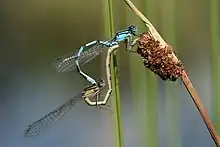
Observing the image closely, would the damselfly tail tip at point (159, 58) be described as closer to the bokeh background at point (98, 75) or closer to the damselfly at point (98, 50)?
the damselfly at point (98, 50)

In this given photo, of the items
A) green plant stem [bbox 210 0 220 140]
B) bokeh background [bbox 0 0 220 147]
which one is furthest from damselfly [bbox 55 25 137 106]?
green plant stem [bbox 210 0 220 140]

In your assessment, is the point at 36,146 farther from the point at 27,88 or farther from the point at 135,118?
the point at 135,118

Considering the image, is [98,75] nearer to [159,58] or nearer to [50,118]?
[50,118]

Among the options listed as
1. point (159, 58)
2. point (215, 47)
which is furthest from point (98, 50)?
point (215, 47)

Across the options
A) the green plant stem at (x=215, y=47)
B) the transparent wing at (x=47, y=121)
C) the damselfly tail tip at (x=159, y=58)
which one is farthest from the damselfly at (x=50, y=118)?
the green plant stem at (x=215, y=47)

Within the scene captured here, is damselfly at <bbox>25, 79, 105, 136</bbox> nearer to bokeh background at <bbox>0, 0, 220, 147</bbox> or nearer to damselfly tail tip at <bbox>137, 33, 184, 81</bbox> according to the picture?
bokeh background at <bbox>0, 0, 220, 147</bbox>
